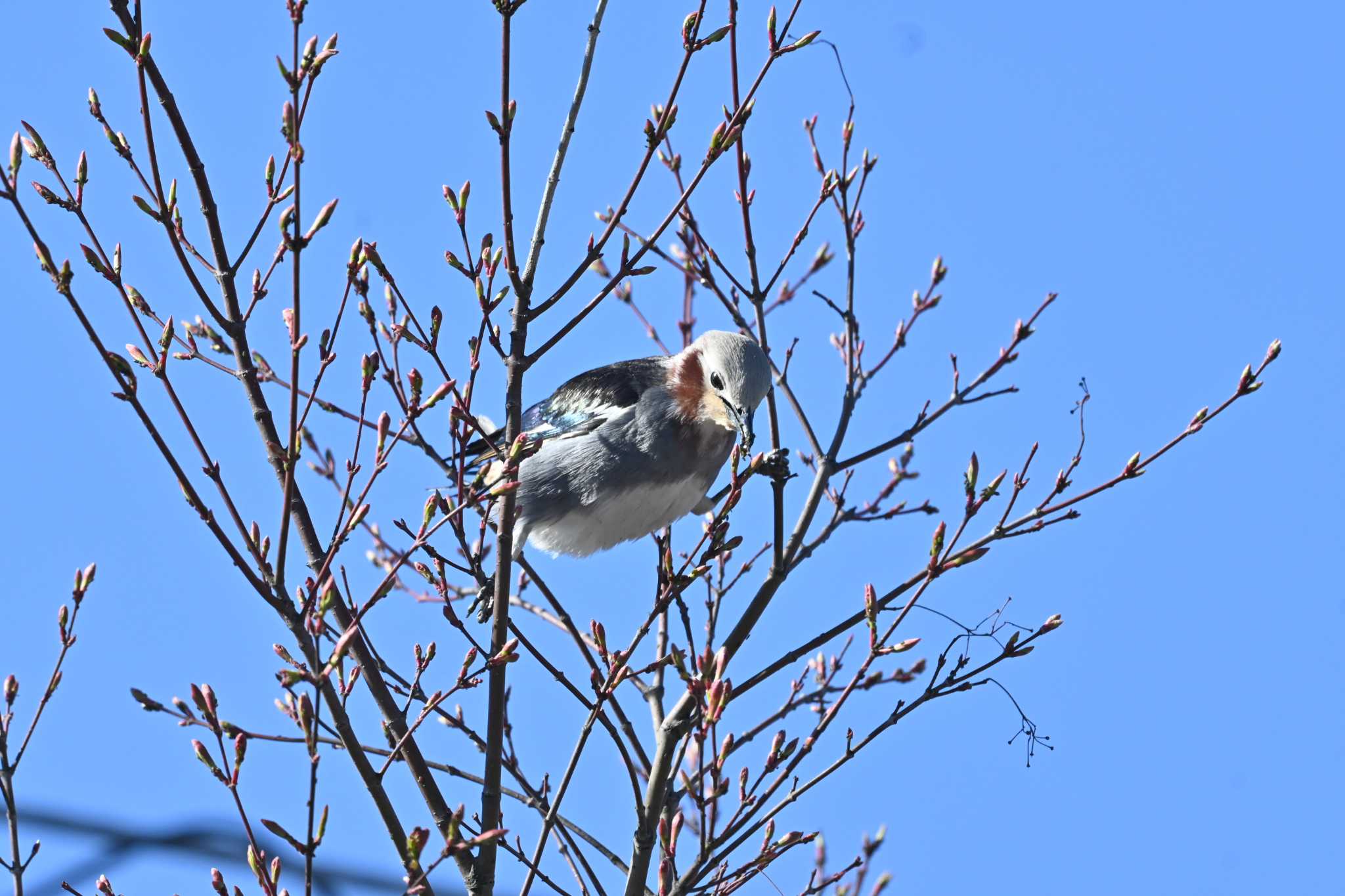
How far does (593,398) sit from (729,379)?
901 mm

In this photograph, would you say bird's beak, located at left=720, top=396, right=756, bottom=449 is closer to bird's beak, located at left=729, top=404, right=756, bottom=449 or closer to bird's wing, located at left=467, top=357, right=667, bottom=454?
bird's beak, located at left=729, top=404, right=756, bottom=449

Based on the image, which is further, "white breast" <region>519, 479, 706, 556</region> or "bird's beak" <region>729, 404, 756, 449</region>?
"white breast" <region>519, 479, 706, 556</region>

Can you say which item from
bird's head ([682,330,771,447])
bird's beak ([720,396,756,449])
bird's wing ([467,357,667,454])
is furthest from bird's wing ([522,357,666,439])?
bird's beak ([720,396,756,449])

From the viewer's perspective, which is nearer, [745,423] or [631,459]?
[745,423]

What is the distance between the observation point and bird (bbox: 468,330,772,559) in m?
6.13

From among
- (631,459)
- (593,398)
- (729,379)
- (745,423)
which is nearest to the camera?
(745,423)

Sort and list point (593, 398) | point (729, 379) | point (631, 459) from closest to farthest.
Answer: point (729, 379), point (631, 459), point (593, 398)

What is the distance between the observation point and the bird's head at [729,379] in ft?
18.8

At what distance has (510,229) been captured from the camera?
3539 millimetres

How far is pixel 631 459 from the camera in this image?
6.14 meters

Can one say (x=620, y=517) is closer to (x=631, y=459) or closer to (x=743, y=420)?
(x=631, y=459)

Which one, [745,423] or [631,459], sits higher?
[631,459]

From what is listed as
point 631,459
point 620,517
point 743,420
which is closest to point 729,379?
point 743,420

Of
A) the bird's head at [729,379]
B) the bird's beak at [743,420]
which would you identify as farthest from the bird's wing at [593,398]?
the bird's beak at [743,420]
